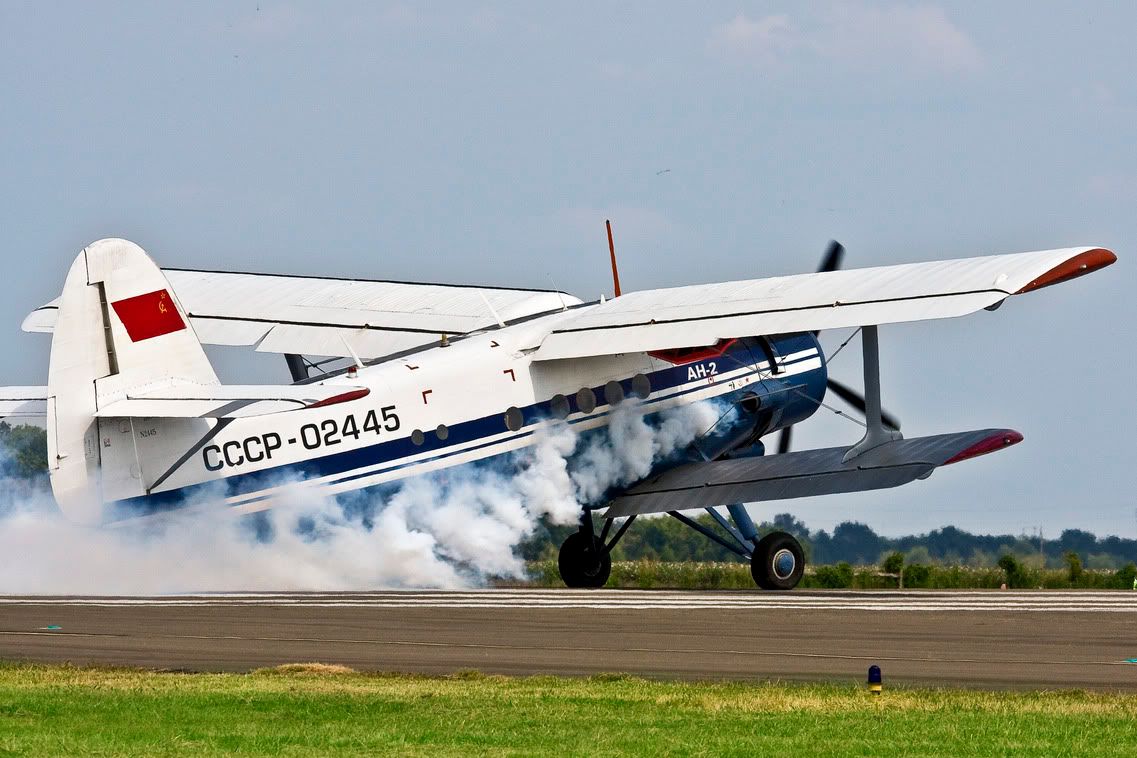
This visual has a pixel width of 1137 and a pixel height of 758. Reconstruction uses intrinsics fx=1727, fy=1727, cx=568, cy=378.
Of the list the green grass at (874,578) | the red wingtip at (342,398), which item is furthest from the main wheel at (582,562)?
the red wingtip at (342,398)

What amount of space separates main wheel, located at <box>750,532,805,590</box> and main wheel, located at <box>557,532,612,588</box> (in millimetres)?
2881

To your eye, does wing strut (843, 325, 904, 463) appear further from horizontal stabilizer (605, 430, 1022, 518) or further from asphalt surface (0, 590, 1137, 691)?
asphalt surface (0, 590, 1137, 691)

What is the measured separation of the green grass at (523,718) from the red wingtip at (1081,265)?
10179 mm

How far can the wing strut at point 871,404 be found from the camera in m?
23.8

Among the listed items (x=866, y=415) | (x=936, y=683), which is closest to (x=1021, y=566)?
(x=866, y=415)

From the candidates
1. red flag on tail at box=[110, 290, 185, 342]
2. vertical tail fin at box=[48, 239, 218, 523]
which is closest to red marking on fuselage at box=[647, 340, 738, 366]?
vertical tail fin at box=[48, 239, 218, 523]

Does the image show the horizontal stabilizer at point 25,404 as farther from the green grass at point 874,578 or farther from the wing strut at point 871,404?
the wing strut at point 871,404

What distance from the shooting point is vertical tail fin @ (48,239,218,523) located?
21.7m

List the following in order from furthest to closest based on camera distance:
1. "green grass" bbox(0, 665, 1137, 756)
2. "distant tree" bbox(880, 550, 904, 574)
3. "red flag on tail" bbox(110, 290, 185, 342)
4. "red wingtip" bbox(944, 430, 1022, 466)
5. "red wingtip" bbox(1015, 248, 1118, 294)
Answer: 1. "distant tree" bbox(880, 550, 904, 574)
2. "red wingtip" bbox(944, 430, 1022, 466)
3. "red flag on tail" bbox(110, 290, 185, 342)
4. "red wingtip" bbox(1015, 248, 1118, 294)
5. "green grass" bbox(0, 665, 1137, 756)

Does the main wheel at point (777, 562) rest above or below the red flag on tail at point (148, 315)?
below

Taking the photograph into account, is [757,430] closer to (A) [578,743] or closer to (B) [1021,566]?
(B) [1021,566]

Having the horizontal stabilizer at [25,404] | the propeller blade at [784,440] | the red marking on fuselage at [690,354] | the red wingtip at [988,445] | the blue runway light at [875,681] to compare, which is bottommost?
the blue runway light at [875,681]

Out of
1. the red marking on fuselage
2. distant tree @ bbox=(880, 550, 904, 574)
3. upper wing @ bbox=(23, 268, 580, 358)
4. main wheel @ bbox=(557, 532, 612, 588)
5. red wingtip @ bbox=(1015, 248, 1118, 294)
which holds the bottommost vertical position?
distant tree @ bbox=(880, 550, 904, 574)

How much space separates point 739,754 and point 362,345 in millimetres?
19819
